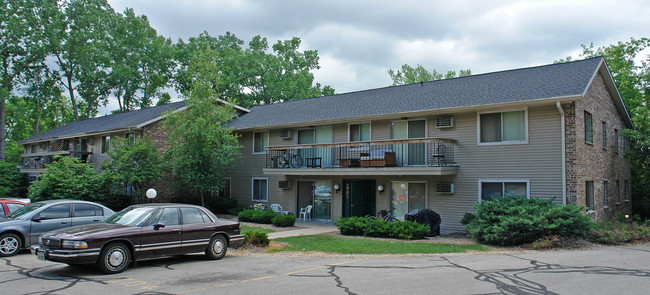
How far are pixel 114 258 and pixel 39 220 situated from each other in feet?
13.3

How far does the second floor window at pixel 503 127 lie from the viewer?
14984 millimetres

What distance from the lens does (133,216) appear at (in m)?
9.62

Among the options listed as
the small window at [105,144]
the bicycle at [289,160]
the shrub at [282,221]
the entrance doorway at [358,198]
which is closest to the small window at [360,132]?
the entrance doorway at [358,198]

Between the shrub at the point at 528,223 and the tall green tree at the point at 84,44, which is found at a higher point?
the tall green tree at the point at 84,44

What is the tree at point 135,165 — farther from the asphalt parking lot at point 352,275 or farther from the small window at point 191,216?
the small window at point 191,216

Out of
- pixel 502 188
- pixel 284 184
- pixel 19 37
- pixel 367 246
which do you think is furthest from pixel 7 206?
pixel 19 37

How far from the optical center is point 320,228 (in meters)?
17.3

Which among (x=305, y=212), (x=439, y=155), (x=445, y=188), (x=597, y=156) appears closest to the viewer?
(x=439, y=155)

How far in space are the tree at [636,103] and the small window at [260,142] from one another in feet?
57.1

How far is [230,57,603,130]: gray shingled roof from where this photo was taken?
14906mm

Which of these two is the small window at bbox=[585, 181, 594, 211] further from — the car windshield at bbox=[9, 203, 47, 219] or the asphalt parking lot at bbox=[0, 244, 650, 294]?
the car windshield at bbox=[9, 203, 47, 219]

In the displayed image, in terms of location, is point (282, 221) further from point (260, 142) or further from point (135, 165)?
point (135, 165)

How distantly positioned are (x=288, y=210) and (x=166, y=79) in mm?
29101

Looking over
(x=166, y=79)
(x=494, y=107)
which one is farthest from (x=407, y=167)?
(x=166, y=79)
